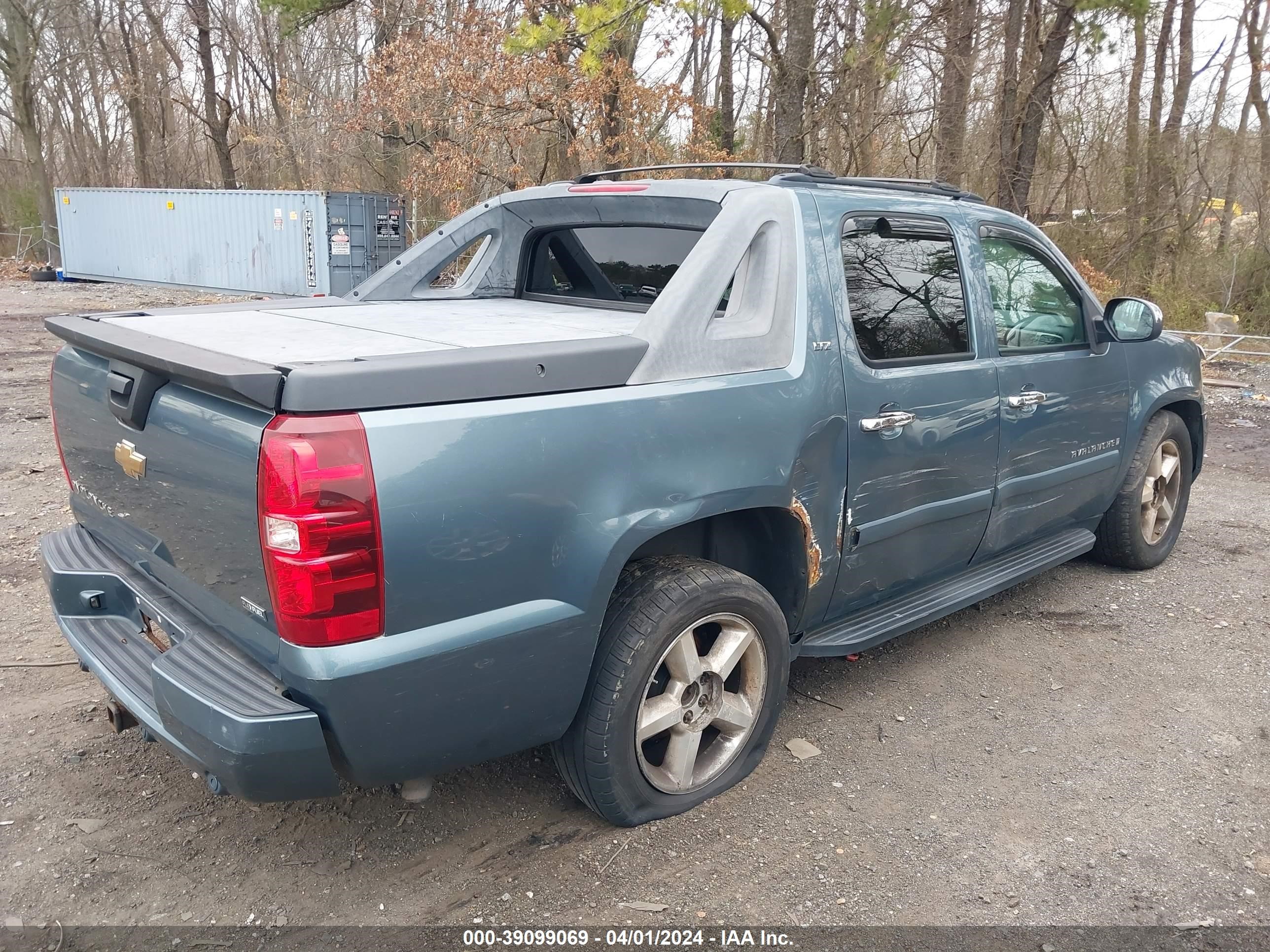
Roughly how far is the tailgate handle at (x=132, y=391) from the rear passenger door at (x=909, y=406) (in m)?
2.07

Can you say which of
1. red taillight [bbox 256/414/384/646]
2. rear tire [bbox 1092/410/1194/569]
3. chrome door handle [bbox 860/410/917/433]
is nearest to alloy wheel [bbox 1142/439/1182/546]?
rear tire [bbox 1092/410/1194/569]

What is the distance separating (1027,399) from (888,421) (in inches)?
37.8

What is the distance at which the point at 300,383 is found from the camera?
2172mm

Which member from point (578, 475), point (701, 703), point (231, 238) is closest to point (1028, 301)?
point (701, 703)

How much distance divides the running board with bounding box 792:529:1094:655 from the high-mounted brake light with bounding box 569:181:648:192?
1.74 m

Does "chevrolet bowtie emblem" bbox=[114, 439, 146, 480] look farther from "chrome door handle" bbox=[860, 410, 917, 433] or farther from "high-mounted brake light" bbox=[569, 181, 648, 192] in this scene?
"chrome door handle" bbox=[860, 410, 917, 433]

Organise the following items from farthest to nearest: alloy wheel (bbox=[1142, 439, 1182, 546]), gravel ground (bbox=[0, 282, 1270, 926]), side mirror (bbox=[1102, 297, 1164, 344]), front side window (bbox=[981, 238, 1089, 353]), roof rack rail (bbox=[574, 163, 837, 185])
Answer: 1. alloy wheel (bbox=[1142, 439, 1182, 546])
2. side mirror (bbox=[1102, 297, 1164, 344])
3. front side window (bbox=[981, 238, 1089, 353])
4. roof rack rail (bbox=[574, 163, 837, 185])
5. gravel ground (bbox=[0, 282, 1270, 926])

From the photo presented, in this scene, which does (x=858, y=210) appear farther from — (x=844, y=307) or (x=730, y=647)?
(x=730, y=647)

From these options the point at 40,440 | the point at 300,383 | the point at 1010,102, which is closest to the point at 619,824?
the point at 300,383

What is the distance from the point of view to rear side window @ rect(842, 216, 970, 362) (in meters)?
3.45

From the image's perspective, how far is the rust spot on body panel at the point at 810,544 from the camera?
3160 mm

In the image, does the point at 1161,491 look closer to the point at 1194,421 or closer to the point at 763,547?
the point at 1194,421

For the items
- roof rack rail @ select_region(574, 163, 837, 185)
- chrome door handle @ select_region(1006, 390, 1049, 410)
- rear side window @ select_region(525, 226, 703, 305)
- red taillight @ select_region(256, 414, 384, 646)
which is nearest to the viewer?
red taillight @ select_region(256, 414, 384, 646)

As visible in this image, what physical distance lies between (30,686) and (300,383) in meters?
2.48
